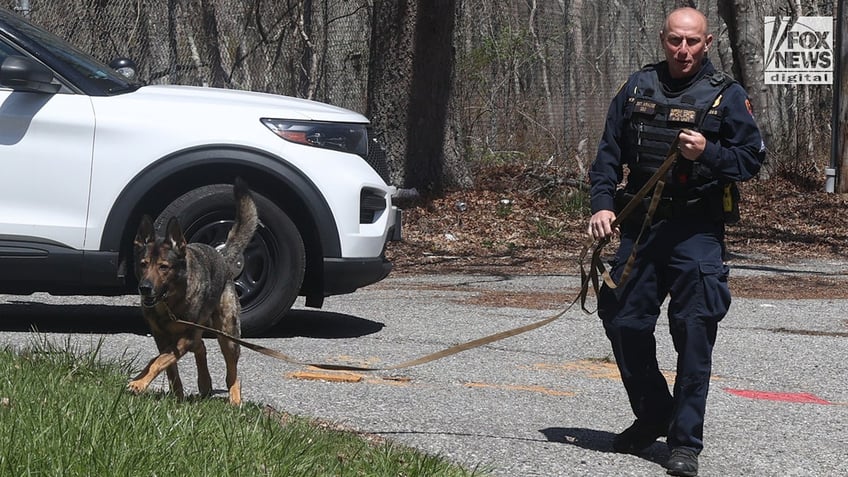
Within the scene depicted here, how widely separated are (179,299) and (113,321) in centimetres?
323

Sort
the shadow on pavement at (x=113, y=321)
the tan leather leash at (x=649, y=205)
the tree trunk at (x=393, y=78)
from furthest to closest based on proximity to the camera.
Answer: the tree trunk at (x=393, y=78) < the shadow on pavement at (x=113, y=321) < the tan leather leash at (x=649, y=205)

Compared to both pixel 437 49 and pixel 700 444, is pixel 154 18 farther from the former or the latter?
pixel 700 444

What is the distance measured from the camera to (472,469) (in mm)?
4535

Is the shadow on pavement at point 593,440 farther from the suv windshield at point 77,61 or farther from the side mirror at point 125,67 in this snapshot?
the side mirror at point 125,67

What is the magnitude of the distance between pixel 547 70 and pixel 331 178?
43.4 feet

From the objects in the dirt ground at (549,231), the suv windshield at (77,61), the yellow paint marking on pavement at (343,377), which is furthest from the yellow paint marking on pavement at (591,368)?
the dirt ground at (549,231)

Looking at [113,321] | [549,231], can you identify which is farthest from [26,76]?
[549,231]

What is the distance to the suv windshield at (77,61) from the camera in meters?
7.25

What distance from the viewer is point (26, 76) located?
22.4 feet

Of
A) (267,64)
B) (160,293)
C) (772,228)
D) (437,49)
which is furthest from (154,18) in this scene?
(160,293)

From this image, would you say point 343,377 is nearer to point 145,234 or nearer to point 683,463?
point 145,234

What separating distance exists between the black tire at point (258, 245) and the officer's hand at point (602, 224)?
2792mm

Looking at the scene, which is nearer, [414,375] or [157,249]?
[157,249]

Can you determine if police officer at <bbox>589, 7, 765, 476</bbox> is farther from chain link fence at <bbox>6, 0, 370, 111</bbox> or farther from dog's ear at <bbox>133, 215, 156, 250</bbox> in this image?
chain link fence at <bbox>6, 0, 370, 111</bbox>
